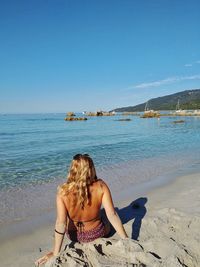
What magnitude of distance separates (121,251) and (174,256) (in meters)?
0.69

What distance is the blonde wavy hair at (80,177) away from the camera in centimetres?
416

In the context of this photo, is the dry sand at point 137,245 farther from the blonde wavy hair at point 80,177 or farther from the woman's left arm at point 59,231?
the blonde wavy hair at point 80,177

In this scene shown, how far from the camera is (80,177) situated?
4.21 metres

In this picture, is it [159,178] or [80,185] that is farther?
[159,178]

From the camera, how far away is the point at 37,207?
24.1ft

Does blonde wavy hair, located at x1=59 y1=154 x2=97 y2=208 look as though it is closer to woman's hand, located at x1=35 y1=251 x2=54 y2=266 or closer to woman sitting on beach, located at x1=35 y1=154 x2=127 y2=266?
woman sitting on beach, located at x1=35 y1=154 x2=127 y2=266

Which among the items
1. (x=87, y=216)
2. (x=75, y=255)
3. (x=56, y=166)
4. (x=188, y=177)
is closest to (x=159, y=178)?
(x=188, y=177)

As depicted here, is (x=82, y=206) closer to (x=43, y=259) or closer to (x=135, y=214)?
(x=43, y=259)

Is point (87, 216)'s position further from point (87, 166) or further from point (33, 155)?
point (33, 155)

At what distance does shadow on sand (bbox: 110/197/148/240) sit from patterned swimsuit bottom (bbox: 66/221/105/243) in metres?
0.34

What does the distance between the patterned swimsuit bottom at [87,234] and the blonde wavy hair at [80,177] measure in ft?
2.18

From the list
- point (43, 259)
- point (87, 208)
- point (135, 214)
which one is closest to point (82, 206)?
point (87, 208)

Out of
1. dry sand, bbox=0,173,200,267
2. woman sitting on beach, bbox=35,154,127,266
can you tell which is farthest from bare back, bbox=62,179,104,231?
dry sand, bbox=0,173,200,267

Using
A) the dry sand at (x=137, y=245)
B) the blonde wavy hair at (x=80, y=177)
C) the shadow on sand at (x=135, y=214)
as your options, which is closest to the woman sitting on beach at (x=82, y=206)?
the blonde wavy hair at (x=80, y=177)
